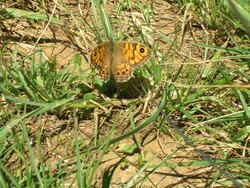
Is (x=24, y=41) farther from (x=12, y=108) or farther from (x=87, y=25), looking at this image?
(x=12, y=108)

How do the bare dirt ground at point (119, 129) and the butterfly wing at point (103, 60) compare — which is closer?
the bare dirt ground at point (119, 129)

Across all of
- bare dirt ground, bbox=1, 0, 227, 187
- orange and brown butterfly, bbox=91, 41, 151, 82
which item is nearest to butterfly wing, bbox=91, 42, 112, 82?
orange and brown butterfly, bbox=91, 41, 151, 82

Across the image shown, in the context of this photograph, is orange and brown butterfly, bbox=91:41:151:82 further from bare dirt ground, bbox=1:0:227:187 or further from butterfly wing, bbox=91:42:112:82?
bare dirt ground, bbox=1:0:227:187

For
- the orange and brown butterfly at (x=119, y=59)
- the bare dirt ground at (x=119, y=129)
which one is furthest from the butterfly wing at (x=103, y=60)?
the bare dirt ground at (x=119, y=129)

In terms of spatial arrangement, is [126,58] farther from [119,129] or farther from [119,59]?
[119,129]

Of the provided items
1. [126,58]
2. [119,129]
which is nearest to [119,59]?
[126,58]

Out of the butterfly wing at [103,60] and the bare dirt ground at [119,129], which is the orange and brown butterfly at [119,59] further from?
the bare dirt ground at [119,129]

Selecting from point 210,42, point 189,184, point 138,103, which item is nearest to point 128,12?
point 210,42
